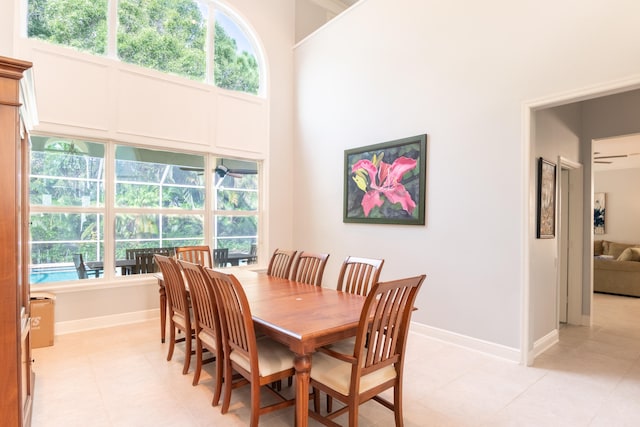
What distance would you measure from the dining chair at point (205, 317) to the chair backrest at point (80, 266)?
2310 mm

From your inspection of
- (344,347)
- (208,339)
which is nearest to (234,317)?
(208,339)

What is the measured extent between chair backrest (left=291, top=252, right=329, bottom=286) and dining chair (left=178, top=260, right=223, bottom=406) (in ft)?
3.36

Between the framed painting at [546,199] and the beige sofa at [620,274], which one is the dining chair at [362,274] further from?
the beige sofa at [620,274]

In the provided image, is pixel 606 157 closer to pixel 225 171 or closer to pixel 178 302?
pixel 225 171

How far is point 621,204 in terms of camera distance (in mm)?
8414

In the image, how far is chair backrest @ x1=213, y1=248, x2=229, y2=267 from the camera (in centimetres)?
512

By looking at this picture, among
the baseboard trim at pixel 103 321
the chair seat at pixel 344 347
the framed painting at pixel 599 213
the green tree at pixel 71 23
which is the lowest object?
the baseboard trim at pixel 103 321

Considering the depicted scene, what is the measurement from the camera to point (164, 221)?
4.68 m

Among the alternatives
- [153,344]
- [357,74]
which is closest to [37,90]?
[153,344]

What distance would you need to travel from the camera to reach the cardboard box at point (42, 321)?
136 inches

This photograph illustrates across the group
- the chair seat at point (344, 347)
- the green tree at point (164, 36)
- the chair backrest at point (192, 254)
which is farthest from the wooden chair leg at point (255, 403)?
the green tree at point (164, 36)

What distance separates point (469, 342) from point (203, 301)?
2583 mm

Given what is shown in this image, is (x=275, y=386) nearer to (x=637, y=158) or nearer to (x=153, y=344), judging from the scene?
(x=153, y=344)

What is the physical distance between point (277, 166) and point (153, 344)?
3.14 m
